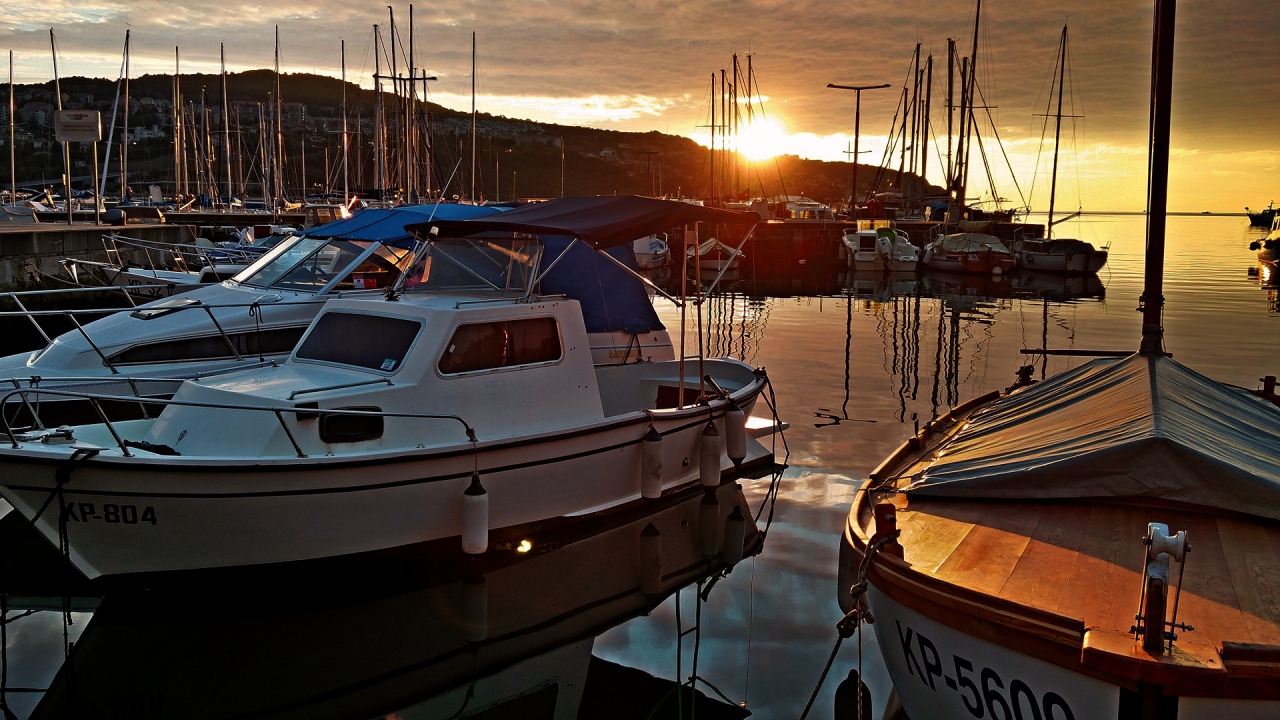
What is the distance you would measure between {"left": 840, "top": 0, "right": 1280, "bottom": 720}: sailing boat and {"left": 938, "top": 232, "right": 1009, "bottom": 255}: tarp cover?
39.6m

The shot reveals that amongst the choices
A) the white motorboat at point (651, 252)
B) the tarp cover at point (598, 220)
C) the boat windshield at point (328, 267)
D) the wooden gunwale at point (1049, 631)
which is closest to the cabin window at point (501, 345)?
the tarp cover at point (598, 220)

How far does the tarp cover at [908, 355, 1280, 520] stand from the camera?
5180mm

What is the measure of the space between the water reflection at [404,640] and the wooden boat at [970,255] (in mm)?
38362

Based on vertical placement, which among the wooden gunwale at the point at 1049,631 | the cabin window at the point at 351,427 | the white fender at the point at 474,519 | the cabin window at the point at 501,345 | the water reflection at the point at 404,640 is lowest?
the water reflection at the point at 404,640

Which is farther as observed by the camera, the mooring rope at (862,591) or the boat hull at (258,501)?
the boat hull at (258,501)

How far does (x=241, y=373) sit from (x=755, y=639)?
5747 millimetres

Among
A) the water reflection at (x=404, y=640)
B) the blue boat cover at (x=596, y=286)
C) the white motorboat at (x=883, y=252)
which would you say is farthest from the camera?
the white motorboat at (x=883, y=252)

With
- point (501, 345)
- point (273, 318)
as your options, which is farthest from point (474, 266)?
point (273, 318)

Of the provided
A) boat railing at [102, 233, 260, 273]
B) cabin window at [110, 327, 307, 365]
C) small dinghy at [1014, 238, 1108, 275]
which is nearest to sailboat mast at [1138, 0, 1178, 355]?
cabin window at [110, 327, 307, 365]

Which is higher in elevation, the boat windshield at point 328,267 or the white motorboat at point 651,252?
the white motorboat at point 651,252

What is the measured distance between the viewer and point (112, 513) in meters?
7.22

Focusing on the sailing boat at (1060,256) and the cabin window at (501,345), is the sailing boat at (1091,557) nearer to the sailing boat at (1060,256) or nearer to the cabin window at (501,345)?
the cabin window at (501,345)

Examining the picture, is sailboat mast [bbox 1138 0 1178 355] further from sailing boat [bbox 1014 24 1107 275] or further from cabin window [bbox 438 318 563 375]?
sailing boat [bbox 1014 24 1107 275]

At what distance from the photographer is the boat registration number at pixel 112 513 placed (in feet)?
23.6
